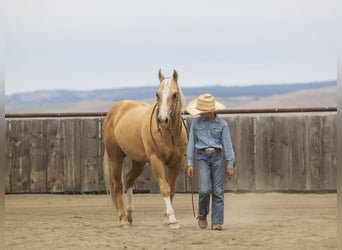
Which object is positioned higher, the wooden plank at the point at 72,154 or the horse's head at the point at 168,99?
the horse's head at the point at 168,99

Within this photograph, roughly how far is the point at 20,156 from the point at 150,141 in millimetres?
6097

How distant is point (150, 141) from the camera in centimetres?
1002

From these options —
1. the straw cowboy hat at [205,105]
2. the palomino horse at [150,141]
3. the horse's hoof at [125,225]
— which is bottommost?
the horse's hoof at [125,225]

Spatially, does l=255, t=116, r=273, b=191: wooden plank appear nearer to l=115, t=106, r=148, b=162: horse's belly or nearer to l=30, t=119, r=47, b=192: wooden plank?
l=30, t=119, r=47, b=192: wooden plank

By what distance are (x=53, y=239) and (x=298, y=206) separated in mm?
5790

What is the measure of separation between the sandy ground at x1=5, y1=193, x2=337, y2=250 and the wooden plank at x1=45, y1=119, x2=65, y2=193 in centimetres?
41

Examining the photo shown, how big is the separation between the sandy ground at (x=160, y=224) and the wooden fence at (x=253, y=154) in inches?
10.0

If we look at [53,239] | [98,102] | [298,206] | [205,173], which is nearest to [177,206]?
[298,206]

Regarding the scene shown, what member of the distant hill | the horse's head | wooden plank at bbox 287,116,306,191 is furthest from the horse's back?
the distant hill

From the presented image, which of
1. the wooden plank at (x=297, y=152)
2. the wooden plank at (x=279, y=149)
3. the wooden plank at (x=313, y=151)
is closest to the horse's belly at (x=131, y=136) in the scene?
the wooden plank at (x=279, y=149)

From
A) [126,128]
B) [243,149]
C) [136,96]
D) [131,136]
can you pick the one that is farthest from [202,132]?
[136,96]

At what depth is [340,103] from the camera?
4.33m

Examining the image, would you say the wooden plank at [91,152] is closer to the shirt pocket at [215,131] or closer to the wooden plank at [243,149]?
the wooden plank at [243,149]

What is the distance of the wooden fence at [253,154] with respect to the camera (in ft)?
49.7
